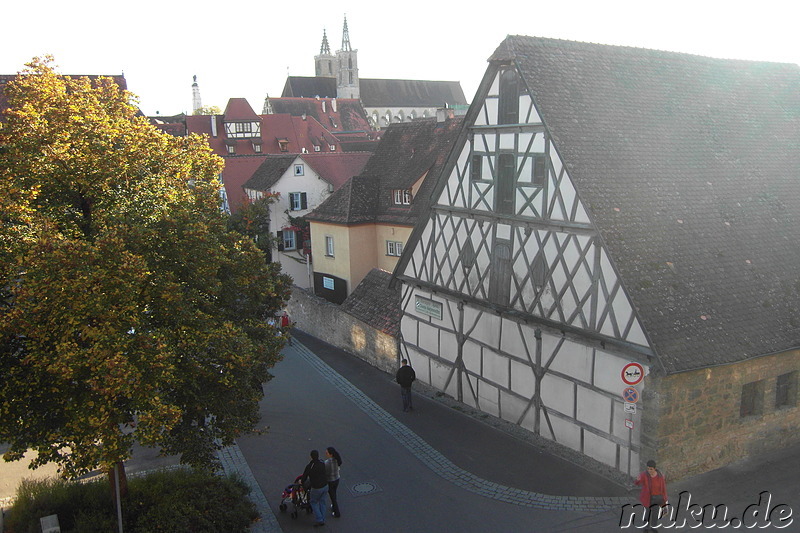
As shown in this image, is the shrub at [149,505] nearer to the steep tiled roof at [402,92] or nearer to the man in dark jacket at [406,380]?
the man in dark jacket at [406,380]

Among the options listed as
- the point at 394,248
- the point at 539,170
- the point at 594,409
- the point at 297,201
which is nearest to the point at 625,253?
the point at 539,170

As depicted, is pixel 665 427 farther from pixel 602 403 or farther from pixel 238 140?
pixel 238 140

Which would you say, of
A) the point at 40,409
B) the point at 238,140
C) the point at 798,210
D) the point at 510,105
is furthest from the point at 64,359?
the point at 238,140

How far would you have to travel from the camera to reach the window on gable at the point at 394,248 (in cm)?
3234

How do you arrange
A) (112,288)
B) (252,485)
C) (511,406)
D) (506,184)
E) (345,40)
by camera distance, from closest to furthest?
1. (112,288)
2. (252,485)
3. (506,184)
4. (511,406)
5. (345,40)

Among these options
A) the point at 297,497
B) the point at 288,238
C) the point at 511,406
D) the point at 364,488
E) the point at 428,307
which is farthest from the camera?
the point at 288,238

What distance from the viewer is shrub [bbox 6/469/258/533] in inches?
476

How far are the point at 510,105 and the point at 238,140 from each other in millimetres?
53052

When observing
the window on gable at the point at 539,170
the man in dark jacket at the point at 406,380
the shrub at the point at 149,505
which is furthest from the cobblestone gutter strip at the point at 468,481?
the window on gable at the point at 539,170

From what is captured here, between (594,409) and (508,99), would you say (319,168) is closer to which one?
(508,99)

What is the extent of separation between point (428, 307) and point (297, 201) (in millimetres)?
22302

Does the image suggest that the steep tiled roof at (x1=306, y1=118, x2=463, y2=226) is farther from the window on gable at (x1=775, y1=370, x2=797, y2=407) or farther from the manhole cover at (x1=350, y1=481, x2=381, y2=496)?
the window on gable at (x1=775, y1=370, x2=797, y2=407)

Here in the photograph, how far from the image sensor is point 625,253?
1392cm

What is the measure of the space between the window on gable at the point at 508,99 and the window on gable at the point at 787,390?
829 centimetres
